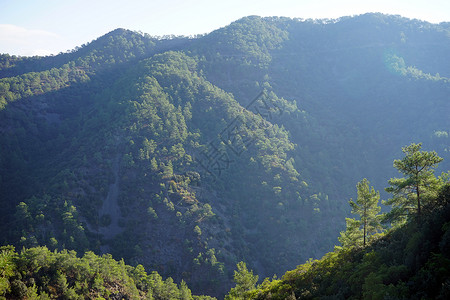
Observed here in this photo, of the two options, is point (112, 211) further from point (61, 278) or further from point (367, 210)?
point (367, 210)

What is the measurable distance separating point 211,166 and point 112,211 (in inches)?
1267

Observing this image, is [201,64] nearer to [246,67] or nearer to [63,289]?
[246,67]

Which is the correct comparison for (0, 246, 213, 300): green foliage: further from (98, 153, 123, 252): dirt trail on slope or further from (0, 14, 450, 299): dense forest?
(98, 153, 123, 252): dirt trail on slope

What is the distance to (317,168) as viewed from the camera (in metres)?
106

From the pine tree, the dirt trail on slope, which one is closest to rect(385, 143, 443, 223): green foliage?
the pine tree

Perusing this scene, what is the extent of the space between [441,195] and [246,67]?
130m

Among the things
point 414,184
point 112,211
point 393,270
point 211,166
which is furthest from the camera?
point 211,166

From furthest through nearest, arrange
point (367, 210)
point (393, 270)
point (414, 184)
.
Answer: point (367, 210)
point (414, 184)
point (393, 270)

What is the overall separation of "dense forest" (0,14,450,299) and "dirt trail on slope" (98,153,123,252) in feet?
1.06

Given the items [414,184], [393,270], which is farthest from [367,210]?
[393,270]

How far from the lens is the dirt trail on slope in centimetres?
7329

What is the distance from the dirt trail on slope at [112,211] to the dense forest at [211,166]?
0.32 metres

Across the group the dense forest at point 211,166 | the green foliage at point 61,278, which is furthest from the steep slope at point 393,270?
the green foliage at point 61,278

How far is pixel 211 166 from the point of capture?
9594 centimetres
